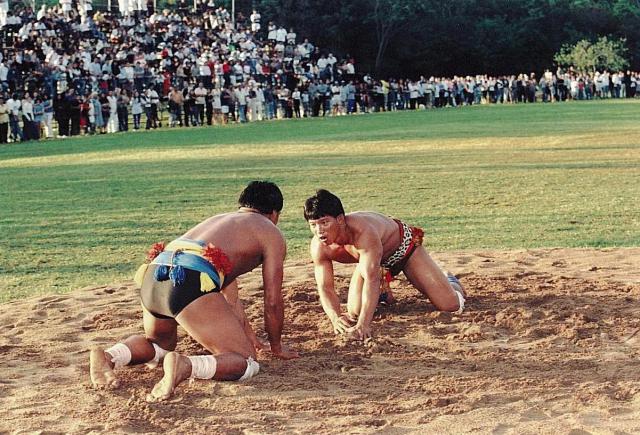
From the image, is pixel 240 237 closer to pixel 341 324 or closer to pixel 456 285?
pixel 341 324

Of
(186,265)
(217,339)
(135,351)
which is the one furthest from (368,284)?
(135,351)

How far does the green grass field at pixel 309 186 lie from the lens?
11.2 m

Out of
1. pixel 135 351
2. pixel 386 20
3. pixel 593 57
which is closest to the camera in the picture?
pixel 135 351

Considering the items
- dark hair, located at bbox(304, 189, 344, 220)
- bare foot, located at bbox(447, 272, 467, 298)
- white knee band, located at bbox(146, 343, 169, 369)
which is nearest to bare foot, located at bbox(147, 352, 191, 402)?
white knee band, located at bbox(146, 343, 169, 369)

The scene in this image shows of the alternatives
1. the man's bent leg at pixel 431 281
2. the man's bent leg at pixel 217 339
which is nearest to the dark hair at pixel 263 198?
the man's bent leg at pixel 217 339

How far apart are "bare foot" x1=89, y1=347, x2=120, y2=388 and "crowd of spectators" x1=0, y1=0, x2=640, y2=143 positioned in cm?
2397

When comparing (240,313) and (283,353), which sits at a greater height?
(240,313)

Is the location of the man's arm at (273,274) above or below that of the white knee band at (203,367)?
above

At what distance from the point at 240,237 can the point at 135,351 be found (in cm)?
92

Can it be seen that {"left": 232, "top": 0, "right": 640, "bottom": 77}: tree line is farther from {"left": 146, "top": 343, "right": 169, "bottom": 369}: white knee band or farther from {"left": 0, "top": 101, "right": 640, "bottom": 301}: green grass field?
{"left": 146, "top": 343, "right": 169, "bottom": 369}: white knee band

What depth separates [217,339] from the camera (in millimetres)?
5820

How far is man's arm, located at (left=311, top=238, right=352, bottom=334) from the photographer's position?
23.0 ft

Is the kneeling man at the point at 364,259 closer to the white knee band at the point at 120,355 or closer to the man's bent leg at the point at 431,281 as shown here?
the man's bent leg at the point at 431,281

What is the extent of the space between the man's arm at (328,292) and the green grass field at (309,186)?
2.91 meters
